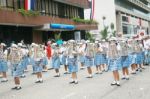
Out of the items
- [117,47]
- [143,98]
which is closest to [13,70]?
[117,47]

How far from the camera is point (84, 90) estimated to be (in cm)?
1389

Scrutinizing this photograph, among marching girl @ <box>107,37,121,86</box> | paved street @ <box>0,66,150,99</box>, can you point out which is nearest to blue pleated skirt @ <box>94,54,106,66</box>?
paved street @ <box>0,66,150,99</box>

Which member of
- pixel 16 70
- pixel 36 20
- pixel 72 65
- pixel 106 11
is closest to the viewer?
pixel 16 70

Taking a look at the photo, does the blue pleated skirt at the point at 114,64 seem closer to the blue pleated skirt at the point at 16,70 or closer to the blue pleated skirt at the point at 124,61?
the blue pleated skirt at the point at 124,61

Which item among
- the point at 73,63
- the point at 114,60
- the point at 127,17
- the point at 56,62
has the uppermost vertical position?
the point at 127,17

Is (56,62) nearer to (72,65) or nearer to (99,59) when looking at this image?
(99,59)

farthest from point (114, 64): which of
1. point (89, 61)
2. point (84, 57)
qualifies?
point (84, 57)

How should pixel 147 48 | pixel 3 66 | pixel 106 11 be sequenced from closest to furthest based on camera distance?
pixel 3 66, pixel 147 48, pixel 106 11

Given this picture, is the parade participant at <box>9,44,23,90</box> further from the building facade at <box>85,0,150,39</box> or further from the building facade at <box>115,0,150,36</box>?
the building facade at <box>115,0,150,36</box>

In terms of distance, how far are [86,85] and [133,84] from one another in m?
1.74

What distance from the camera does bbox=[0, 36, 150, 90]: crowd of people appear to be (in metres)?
15.0

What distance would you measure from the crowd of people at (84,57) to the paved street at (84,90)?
0.52 m

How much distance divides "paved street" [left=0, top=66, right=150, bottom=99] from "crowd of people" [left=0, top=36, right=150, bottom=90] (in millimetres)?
517

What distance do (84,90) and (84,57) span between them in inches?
233
